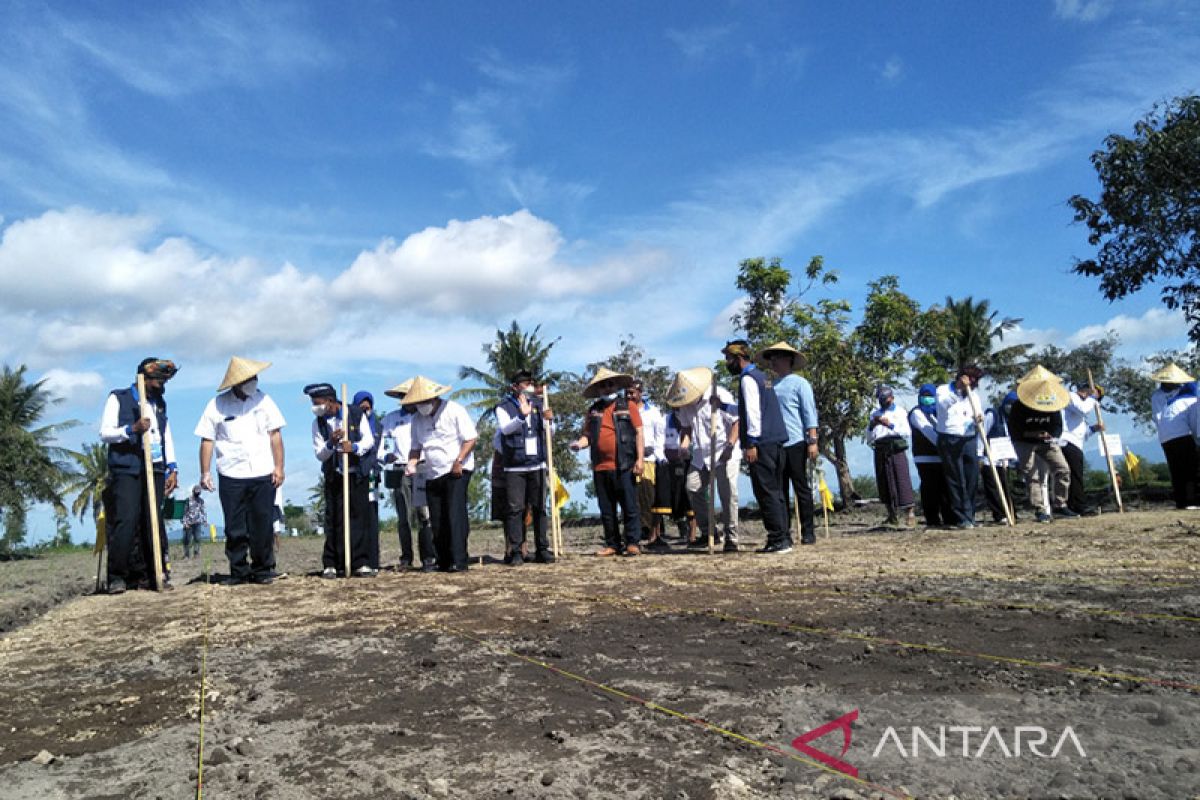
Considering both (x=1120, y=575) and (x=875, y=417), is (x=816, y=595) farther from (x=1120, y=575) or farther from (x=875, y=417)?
(x=875, y=417)

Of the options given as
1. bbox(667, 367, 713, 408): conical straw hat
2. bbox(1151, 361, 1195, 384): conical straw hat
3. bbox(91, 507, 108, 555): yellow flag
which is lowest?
bbox(91, 507, 108, 555): yellow flag

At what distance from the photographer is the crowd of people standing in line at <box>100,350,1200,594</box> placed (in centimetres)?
801

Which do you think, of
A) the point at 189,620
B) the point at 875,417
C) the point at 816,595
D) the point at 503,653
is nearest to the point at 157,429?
the point at 189,620

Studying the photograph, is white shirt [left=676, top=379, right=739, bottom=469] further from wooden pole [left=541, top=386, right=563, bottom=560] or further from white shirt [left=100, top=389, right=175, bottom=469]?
white shirt [left=100, top=389, right=175, bottom=469]

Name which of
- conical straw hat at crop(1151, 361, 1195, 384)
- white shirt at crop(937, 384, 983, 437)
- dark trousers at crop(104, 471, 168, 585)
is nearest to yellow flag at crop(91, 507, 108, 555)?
dark trousers at crop(104, 471, 168, 585)

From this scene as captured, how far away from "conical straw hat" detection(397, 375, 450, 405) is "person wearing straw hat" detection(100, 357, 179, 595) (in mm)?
2241

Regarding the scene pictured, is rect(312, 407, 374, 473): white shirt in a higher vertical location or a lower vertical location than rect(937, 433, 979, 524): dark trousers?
higher

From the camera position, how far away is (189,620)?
5832 millimetres

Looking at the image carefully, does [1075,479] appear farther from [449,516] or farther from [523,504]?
[449,516]

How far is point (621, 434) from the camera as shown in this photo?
9375 mm

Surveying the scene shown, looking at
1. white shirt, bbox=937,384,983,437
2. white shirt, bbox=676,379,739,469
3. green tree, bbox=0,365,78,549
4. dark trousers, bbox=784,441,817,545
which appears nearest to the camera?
dark trousers, bbox=784,441,817,545

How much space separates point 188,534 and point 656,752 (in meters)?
20.0

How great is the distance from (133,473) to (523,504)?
3631 millimetres

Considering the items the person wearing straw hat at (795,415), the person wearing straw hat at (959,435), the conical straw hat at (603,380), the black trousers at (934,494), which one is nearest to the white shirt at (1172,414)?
the person wearing straw hat at (959,435)
